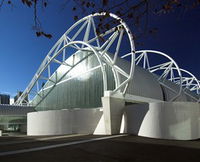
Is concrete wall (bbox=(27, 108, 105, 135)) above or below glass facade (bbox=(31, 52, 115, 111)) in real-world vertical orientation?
below

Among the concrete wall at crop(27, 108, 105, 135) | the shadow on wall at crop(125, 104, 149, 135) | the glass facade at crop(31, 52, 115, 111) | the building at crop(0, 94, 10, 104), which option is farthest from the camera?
the building at crop(0, 94, 10, 104)

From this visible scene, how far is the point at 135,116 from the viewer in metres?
18.6

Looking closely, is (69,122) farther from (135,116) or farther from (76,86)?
(76,86)

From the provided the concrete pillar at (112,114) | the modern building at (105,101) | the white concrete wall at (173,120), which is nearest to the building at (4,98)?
the modern building at (105,101)

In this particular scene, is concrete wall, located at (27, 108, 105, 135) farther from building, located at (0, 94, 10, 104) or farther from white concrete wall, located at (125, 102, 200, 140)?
building, located at (0, 94, 10, 104)

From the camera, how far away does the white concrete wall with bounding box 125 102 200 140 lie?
14328 millimetres

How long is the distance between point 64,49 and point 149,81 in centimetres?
1514

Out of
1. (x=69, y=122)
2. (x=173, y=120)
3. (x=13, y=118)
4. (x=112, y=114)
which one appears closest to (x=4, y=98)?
(x=13, y=118)

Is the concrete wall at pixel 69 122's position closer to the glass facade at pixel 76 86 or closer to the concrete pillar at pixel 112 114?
the concrete pillar at pixel 112 114

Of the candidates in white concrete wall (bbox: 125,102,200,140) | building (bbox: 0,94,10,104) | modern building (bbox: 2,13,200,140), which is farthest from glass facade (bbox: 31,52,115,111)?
building (bbox: 0,94,10,104)

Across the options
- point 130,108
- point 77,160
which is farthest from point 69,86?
point 77,160

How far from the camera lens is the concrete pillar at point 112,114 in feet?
65.8

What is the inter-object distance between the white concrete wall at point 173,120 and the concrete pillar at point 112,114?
170 inches

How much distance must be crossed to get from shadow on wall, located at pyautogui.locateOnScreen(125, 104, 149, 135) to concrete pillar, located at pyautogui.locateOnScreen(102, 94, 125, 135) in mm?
1000
